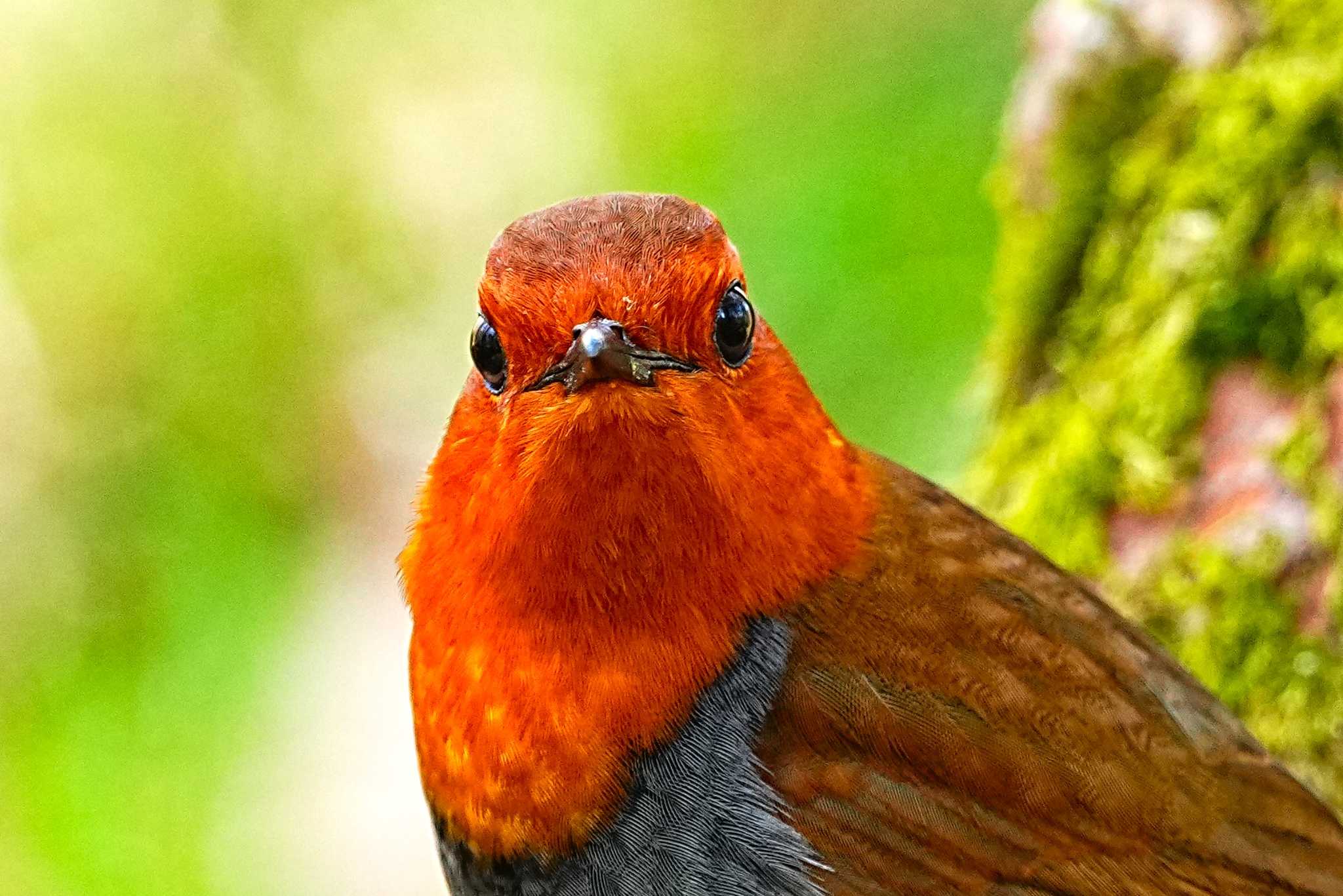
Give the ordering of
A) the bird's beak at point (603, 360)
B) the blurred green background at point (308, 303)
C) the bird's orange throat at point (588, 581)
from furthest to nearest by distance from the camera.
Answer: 1. the blurred green background at point (308, 303)
2. the bird's orange throat at point (588, 581)
3. the bird's beak at point (603, 360)

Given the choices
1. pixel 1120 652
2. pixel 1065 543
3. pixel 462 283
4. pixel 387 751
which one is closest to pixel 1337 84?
pixel 1065 543

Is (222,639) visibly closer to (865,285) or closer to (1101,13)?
(865,285)

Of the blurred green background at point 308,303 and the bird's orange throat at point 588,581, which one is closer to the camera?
the bird's orange throat at point 588,581

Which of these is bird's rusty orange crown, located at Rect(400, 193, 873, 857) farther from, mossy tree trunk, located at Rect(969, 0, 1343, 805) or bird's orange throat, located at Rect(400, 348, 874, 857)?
mossy tree trunk, located at Rect(969, 0, 1343, 805)

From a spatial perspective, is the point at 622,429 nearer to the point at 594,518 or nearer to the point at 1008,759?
the point at 594,518

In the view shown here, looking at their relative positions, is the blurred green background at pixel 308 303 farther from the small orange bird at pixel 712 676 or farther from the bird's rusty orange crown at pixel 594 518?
the bird's rusty orange crown at pixel 594 518

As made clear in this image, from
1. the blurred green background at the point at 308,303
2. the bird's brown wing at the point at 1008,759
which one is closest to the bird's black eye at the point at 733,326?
the bird's brown wing at the point at 1008,759

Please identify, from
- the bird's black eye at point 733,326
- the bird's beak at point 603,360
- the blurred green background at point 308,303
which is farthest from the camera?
the blurred green background at point 308,303
